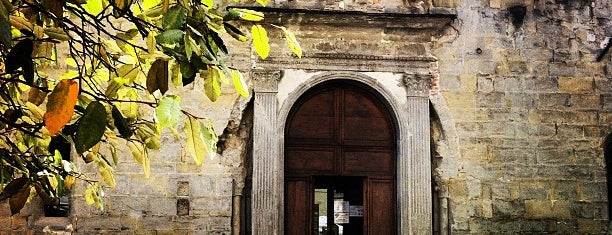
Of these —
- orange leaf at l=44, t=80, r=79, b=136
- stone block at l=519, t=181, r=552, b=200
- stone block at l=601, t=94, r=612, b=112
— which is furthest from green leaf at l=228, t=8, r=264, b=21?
stone block at l=601, t=94, r=612, b=112

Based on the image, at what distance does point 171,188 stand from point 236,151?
89 cm

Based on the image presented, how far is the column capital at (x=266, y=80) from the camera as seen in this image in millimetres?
8312

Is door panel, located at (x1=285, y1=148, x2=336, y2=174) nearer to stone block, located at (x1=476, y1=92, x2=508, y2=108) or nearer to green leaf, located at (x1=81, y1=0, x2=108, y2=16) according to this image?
stone block, located at (x1=476, y1=92, x2=508, y2=108)

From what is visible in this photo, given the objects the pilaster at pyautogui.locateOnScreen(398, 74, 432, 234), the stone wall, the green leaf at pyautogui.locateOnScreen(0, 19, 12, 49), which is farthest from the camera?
the stone wall

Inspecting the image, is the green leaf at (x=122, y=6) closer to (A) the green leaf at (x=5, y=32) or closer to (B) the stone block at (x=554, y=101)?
(A) the green leaf at (x=5, y=32)

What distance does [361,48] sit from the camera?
854 centimetres

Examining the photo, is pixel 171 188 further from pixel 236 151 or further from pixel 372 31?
pixel 372 31

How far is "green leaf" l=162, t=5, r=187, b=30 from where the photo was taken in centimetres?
222

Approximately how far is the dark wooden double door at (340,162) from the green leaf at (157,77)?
6100 millimetres

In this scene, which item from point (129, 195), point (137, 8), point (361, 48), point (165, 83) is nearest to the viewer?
point (165, 83)

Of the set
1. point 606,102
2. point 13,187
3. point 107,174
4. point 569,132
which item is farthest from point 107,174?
point 606,102

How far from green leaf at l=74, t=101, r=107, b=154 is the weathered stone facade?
20.1 feet

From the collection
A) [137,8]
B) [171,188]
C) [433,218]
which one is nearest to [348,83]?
[433,218]

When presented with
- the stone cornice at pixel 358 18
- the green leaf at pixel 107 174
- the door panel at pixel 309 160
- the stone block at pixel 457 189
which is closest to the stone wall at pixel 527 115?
the stone block at pixel 457 189
